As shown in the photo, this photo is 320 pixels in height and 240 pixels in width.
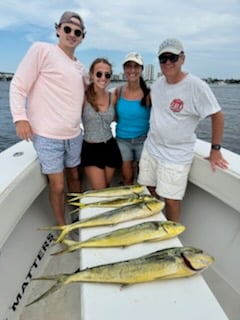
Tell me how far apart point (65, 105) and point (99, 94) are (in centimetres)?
42

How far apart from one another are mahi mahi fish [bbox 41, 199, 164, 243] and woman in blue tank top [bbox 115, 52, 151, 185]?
1.04 m

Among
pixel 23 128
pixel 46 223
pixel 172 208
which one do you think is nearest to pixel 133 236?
pixel 172 208

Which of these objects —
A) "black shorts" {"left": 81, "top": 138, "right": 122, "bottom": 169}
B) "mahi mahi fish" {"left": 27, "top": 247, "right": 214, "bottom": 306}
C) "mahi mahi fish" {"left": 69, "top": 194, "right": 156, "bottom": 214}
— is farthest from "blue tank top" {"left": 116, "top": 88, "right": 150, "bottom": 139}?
"mahi mahi fish" {"left": 27, "top": 247, "right": 214, "bottom": 306}

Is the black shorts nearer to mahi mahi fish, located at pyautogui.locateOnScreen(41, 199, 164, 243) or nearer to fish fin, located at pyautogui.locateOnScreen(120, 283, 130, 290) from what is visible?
mahi mahi fish, located at pyautogui.locateOnScreen(41, 199, 164, 243)

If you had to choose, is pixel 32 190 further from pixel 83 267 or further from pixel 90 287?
pixel 90 287

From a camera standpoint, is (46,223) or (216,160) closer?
(216,160)

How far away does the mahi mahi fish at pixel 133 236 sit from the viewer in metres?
1.82

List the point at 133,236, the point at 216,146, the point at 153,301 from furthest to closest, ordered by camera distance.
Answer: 1. the point at 216,146
2. the point at 133,236
3. the point at 153,301

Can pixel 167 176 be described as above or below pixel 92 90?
below

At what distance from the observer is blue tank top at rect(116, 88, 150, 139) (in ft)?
9.66

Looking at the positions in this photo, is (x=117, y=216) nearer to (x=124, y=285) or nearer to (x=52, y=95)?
(x=124, y=285)

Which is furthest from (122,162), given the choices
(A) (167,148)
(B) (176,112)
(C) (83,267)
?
(C) (83,267)

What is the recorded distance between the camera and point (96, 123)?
9.55ft

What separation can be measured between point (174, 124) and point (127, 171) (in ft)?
2.74
